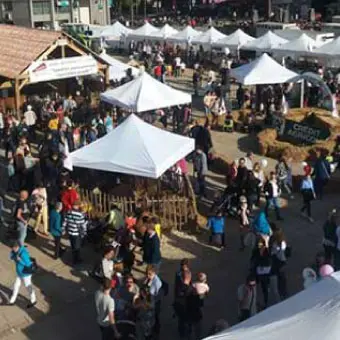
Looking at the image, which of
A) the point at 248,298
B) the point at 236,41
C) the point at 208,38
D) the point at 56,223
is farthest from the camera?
the point at 208,38

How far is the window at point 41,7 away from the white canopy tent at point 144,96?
42.9m

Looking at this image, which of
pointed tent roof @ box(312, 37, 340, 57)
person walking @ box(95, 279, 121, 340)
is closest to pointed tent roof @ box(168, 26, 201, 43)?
pointed tent roof @ box(312, 37, 340, 57)

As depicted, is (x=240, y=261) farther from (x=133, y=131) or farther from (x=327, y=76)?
(x=327, y=76)

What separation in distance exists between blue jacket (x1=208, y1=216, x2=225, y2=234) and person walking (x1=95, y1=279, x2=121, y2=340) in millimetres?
3794

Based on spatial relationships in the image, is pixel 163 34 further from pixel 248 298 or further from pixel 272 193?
pixel 248 298

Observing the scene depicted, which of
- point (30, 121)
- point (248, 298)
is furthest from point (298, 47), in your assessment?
point (248, 298)

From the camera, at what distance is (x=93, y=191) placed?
1384cm

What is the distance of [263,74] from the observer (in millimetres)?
22672

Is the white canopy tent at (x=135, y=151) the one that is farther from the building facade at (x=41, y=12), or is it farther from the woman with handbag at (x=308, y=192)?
the building facade at (x=41, y=12)

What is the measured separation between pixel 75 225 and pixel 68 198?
4.01 feet

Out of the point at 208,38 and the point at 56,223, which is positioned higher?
the point at 56,223

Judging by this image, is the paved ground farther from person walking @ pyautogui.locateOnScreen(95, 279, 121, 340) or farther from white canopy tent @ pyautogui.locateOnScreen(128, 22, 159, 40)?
white canopy tent @ pyautogui.locateOnScreen(128, 22, 159, 40)

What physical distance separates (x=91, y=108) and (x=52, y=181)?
6.95 metres

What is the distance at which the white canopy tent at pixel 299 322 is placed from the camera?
6.50 m
